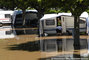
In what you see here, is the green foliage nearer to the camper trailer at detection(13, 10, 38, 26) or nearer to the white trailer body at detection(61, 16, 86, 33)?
the white trailer body at detection(61, 16, 86, 33)

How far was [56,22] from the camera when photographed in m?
23.4

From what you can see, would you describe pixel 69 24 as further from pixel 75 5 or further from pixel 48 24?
pixel 75 5

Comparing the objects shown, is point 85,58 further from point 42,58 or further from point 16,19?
point 16,19

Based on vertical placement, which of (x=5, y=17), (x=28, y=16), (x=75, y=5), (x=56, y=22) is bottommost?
(x=56, y=22)

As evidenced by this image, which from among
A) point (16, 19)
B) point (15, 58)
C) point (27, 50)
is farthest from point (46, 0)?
point (16, 19)

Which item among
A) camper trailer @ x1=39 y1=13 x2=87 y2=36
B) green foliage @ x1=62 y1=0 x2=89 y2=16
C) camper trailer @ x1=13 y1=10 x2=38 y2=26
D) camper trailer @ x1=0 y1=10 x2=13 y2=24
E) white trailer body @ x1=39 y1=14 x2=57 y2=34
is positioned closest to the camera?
green foliage @ x1=62 y1=0 x2=89 y2=16

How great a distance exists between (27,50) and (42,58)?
2.77 meters

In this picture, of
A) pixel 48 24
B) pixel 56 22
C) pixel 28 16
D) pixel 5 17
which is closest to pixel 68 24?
pixel 56 22

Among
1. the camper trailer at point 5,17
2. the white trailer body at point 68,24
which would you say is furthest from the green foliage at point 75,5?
the camper trailer at point 5,17

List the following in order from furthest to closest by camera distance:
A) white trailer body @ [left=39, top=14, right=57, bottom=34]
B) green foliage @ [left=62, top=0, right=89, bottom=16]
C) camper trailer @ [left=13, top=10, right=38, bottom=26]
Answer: camper trailer @ [left=13, top=10, right=38, bottom=26]
white trailer body @ [left=39, top=14, right=57, bottom=34]
green foliage @ [left=62, top=0, right=89, bottom=16]

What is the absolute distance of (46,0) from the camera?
49.1 feet

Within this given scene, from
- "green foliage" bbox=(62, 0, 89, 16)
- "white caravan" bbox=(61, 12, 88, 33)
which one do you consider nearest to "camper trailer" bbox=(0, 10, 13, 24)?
"white caravan" bbox=(61, 12, 88, 33)

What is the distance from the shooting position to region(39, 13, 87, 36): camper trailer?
22.6 meters

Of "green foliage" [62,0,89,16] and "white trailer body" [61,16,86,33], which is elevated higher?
"green foliage" [62,0,89,16]
